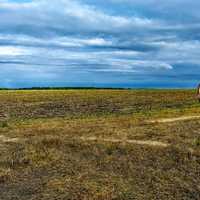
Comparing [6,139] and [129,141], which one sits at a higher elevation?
[129,141]

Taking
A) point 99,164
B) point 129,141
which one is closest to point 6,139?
point 129,141

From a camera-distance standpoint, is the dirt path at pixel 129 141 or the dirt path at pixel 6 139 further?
the dirt path at pixel 6 139

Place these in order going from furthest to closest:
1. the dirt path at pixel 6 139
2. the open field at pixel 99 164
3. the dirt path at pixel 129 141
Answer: the dirt path at pixel 6 139 → the dirt path at pixel 129 141 → the open field at pixel 99 164

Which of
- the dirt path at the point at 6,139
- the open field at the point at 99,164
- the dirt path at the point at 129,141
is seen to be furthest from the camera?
the dirt path at the point at 6,139

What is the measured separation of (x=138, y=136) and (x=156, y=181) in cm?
875

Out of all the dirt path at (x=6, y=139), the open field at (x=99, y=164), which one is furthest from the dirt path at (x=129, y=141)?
the dirt path at (x=6, y=139)

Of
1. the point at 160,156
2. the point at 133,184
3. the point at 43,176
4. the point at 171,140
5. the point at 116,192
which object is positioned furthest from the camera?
the point at 171,140

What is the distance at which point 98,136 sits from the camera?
858 inches

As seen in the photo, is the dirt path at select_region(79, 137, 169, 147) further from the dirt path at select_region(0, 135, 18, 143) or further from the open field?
the dirt path at select_region(0, 135, 18, 143)

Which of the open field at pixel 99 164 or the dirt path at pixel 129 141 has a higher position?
the dirt path at pixel 129 141

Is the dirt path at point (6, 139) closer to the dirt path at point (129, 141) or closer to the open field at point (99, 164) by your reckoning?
the open field at point (99, 164)

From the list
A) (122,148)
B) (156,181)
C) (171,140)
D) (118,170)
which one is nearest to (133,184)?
(156,181)

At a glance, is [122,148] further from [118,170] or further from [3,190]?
[3,190]

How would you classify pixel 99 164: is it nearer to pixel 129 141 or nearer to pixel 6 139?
pixel 129 141
